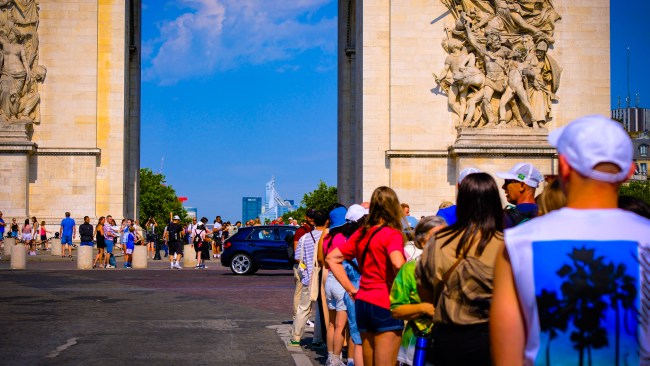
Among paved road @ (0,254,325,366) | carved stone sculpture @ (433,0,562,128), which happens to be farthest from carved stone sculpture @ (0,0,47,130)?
carved stone sculpture @ (433,0,562,128)

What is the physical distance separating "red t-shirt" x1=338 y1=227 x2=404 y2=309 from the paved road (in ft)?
12.4

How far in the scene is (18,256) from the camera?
28.1m

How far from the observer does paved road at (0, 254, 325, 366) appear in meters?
11.4

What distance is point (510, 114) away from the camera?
2973 cm

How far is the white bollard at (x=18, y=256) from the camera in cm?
2764

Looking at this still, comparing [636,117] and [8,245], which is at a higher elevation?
[636,117]

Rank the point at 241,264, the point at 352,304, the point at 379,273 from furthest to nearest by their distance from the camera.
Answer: the point at 241,264
the point at 352,304
the point at 379,273

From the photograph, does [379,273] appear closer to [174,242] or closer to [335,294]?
[335,294]

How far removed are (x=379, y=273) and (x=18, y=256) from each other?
22.2 metres

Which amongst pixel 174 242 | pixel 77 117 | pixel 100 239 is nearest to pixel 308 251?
pixel 100 239

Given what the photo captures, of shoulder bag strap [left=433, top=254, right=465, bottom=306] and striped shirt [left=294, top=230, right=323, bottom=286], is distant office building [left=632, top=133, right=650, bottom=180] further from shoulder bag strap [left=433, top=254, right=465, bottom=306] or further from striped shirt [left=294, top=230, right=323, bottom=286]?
shoulder bag strap [left=433, top=254, right=465, bottom=306]

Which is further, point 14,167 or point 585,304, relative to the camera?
point 14,167

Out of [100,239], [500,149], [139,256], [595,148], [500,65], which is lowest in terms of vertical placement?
[139,256]

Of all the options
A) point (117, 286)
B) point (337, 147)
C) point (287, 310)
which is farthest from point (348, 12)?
point (287, 310)
